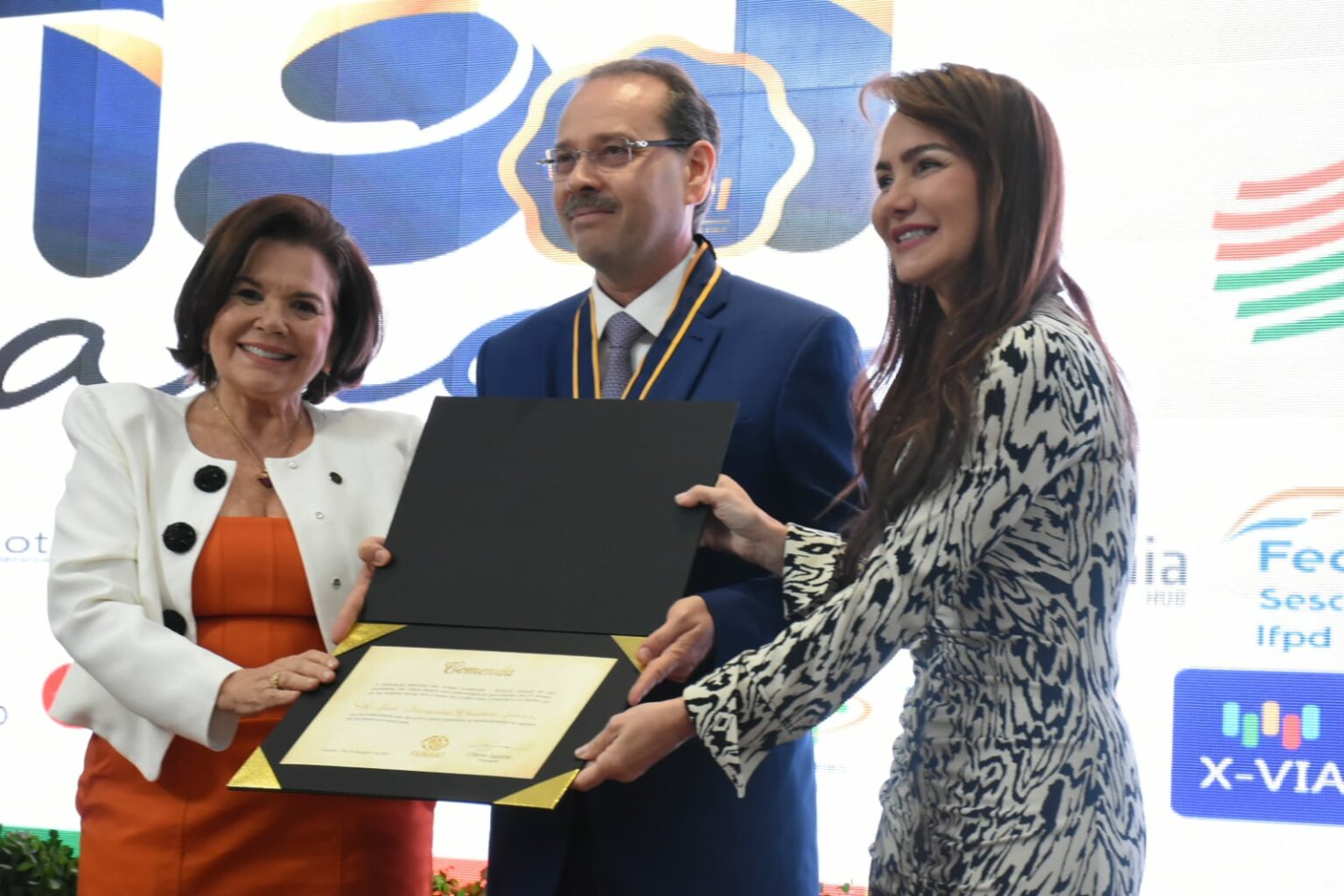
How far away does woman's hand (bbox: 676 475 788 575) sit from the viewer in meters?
1.95

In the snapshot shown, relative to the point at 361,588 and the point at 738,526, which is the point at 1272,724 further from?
the point at 361,588

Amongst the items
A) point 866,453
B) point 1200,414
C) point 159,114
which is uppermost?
point 159,114

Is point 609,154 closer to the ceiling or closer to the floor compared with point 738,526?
closer to the ceiling

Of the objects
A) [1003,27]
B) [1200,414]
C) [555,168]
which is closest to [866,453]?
[555,168]

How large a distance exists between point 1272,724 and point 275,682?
294 cm

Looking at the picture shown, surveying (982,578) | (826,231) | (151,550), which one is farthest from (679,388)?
(826,231)

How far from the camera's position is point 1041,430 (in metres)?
1.62

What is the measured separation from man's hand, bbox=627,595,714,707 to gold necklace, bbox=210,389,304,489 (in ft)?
2.48

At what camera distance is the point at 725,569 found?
84.6 inches

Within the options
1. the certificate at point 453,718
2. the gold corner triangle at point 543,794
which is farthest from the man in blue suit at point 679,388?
the gold corner triangle at point 543,794

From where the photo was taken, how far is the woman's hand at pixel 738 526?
195 centimetres

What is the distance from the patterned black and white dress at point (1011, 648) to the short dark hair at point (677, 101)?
88cm

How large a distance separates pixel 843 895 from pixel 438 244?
2425 millimetres

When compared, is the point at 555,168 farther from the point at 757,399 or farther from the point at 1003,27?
the point at 1003,27
